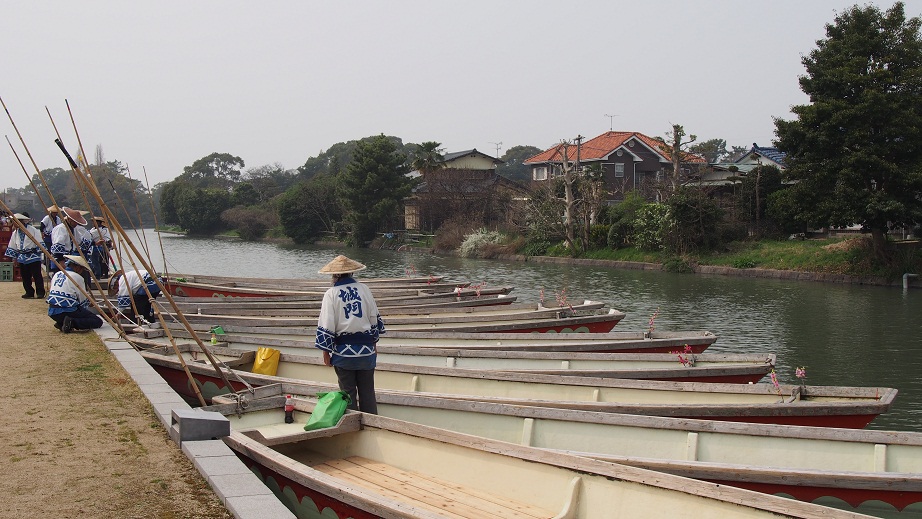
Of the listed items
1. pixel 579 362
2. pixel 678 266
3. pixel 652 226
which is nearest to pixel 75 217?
pixel 579 362

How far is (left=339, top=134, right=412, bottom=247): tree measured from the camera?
169ft

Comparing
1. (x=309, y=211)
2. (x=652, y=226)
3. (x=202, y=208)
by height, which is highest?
(x=202, y=208)

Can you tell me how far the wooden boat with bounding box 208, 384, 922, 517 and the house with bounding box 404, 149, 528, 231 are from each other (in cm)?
3902

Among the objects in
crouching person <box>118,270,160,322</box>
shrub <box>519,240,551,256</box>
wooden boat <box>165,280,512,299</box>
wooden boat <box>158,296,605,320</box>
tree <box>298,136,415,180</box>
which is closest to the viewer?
crouching person <box>118,270,160,322</box>

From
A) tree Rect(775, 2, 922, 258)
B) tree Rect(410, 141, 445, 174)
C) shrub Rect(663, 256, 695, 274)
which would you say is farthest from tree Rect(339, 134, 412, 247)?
tree Rect(775, 2, 922, 258)

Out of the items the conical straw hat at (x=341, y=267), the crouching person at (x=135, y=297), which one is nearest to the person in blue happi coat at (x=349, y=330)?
the conical straw hat at (x=341, y=267)

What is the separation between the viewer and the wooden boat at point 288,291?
16962 millimetres

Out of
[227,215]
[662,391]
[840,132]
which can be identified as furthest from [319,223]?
[662,391]

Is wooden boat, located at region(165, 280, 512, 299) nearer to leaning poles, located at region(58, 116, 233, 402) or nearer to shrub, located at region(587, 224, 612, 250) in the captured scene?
leaning poles, located at region(58, 116, 233, 402)

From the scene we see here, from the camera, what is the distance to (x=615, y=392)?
7891mm

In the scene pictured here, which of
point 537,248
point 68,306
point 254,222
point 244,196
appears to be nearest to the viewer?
point 68,306

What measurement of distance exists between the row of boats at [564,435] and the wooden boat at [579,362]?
0.02m

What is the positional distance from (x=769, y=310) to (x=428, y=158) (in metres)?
34.5

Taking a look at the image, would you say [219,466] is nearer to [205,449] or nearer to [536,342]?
[205,449]
